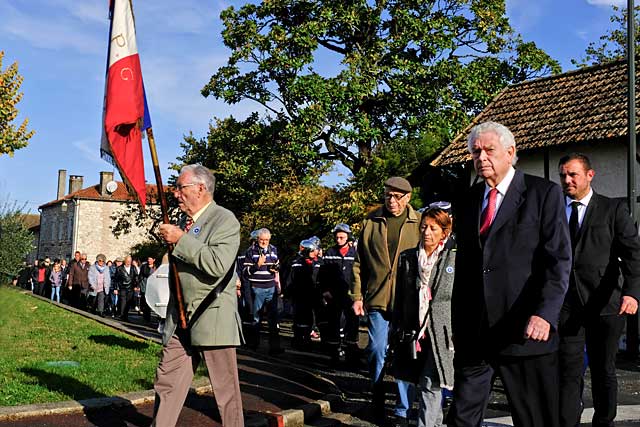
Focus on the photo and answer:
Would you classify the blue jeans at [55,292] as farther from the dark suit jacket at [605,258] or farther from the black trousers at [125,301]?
the dark suit jacket at [605,258]

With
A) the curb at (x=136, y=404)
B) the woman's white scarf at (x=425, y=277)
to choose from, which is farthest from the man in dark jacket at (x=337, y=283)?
the woman's white scarf at (x=425, y=277)

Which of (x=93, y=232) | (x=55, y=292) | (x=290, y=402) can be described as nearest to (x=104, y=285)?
(x=55, y=292)

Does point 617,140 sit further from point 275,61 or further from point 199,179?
point 275,61

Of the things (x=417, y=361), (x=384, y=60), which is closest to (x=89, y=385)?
(x=417, y=361)

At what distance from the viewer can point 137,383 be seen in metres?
8.31

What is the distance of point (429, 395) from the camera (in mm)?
5922

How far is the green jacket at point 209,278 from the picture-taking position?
5.23 m

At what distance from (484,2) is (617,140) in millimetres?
15485

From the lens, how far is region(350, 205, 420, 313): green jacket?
7449mm

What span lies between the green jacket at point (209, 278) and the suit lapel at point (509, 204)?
1939 mm

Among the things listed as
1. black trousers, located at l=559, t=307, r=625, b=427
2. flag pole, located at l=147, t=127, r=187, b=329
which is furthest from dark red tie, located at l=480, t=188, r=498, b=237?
flag pole, located at l=147, t=127, r=187, b=329

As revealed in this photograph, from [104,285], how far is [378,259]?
1835cm

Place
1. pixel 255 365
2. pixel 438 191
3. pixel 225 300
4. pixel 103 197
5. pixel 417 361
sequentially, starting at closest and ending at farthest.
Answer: pixel 225 300 → pixel 417 361 → pixel 255 365 → pixel 438 191 → pixel 103 197

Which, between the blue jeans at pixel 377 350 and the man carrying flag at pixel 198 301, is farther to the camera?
the blue jeans at pixel 377 350
